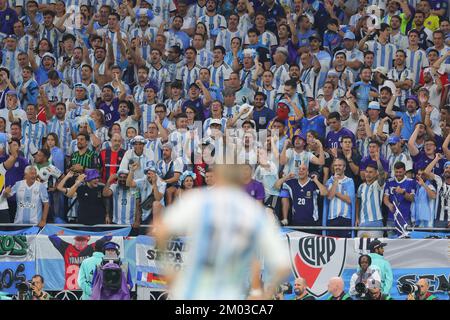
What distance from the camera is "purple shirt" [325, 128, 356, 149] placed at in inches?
582

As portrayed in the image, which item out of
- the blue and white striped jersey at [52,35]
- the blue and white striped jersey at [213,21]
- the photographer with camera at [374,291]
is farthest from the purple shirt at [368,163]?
the blue and white striped jersey at [52,35]

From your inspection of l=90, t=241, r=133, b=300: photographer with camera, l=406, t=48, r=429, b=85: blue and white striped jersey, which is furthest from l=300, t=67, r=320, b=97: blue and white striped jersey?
l=90, t=241, r=133, b=300: photographer with camera

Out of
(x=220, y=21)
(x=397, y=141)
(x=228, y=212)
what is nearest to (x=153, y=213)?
(x=397, y=141)

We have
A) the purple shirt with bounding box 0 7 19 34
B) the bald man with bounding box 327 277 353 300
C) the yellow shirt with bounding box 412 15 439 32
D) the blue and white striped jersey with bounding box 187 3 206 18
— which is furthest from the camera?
the purple shirt with bounding box 0 7 19 34

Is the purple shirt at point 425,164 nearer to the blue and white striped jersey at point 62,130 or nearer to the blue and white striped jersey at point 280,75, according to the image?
the blue and white striped jersey at point 280,75

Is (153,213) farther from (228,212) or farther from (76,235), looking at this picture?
(228,212)

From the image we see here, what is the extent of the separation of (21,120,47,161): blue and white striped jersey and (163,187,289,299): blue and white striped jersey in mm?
10473

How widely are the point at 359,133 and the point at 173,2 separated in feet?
16.0

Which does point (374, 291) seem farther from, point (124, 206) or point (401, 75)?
point (401, 75)

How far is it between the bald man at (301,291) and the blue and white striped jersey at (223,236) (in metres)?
7.57

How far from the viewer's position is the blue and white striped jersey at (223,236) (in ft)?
16.2

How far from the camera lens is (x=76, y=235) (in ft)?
43.2

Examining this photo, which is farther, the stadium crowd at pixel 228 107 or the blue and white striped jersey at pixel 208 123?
the blue and white striped jersey at pixel 208 123

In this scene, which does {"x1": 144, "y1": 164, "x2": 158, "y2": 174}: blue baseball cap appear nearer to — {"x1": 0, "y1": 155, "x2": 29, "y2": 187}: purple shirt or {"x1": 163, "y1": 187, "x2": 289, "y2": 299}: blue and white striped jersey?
{"x1": 0, "y1": 155, "x2": 29, "y2": 187}: purple shirt
